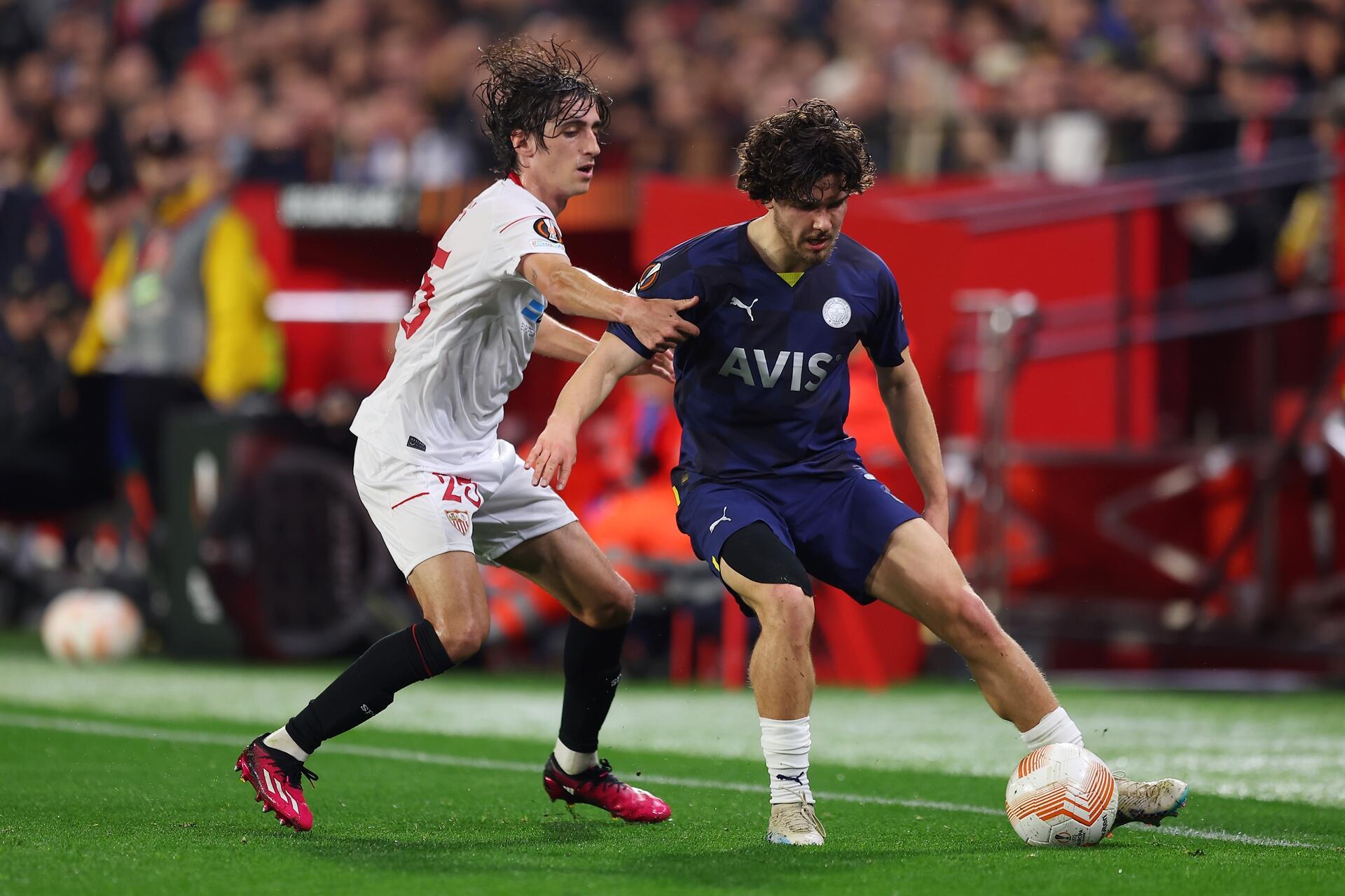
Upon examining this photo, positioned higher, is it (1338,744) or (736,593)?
(736,593)

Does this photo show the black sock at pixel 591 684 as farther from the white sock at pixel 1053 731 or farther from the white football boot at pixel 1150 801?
the white football boot at pixel 1150 801

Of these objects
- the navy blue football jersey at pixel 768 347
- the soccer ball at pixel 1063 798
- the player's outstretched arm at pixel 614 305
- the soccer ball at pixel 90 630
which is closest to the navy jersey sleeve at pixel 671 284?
the navy blue football jersey at pixel 768 347

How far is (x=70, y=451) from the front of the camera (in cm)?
1337

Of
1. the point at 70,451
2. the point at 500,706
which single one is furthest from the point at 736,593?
the point at 70,451

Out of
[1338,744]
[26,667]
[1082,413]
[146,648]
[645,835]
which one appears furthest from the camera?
[1082,413]

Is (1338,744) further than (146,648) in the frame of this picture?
No

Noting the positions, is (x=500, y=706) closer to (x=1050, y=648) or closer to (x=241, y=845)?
(x=1050, y=648)

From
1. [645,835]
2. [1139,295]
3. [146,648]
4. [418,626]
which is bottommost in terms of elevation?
[146,648]

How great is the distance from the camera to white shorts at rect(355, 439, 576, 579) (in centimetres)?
528

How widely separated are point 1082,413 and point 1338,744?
203 inches

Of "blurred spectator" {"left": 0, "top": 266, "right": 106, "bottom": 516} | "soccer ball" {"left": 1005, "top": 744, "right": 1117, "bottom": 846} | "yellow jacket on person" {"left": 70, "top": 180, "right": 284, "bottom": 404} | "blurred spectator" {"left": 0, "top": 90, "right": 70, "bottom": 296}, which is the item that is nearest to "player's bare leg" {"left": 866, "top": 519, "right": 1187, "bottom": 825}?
"soccer ball" {"left": 1005, "top": 744, "right": 1117, "bottom": 846}

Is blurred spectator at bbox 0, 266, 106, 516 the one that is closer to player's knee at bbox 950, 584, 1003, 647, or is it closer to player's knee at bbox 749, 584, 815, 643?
player's knee at bbox 749, 584, 815, 643

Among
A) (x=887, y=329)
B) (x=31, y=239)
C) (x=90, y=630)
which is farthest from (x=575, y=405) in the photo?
(x=31, y=239)

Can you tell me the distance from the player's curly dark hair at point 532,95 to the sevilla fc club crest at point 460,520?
1.06 metres
